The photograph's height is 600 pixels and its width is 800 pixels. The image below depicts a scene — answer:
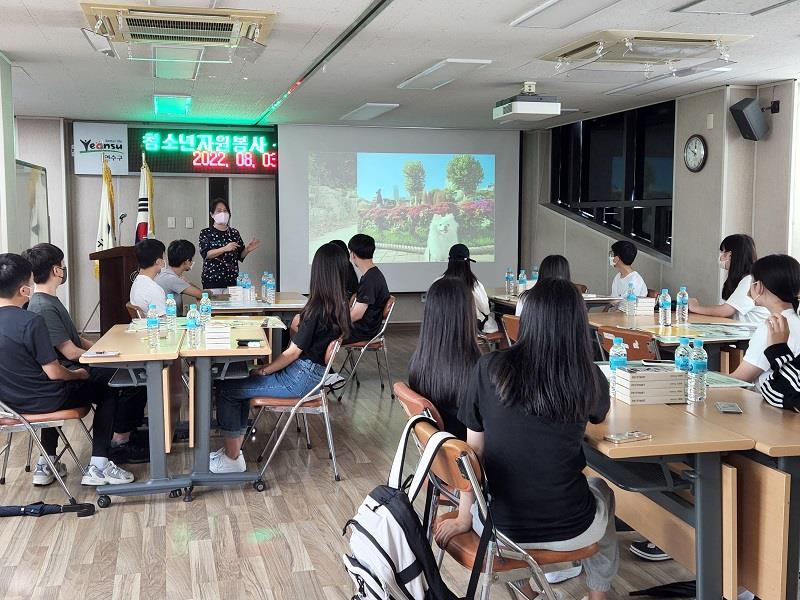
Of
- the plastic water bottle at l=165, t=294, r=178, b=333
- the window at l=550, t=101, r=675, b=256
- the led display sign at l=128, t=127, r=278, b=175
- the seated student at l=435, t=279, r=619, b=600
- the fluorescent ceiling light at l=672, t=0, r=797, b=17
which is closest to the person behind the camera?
the seated student at l=435, t=279, r=619, b=600

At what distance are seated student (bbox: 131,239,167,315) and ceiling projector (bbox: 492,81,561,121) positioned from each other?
334 centimetres

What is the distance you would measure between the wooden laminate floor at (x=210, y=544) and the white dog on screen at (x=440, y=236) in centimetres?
601

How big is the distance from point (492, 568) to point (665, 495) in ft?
2.53

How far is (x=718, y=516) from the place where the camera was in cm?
256

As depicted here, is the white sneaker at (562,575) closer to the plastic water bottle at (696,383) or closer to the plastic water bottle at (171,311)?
the plastic water bottle at (696,383)

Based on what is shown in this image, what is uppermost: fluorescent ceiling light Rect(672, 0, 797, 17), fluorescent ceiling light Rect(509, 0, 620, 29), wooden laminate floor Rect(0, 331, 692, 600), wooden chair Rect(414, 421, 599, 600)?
fluorescent ceiling light Rect(672, 0, 797, 17)

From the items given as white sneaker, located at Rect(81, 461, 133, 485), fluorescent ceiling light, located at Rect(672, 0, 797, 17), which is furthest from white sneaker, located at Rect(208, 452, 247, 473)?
fluorescent ceiling light, located at Rect(672, 0, 797, 17)

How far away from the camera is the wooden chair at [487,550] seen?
2283 mm

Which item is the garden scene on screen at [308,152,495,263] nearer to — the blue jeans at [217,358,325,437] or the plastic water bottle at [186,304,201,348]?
the plastic water bottle at [186,304,201,348]

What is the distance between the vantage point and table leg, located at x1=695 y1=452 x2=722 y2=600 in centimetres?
254

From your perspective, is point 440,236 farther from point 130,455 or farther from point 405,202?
A: point 130,455

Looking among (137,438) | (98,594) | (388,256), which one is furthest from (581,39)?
(388,256)

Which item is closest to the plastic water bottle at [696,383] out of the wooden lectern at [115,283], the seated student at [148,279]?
the seated student at [148,279]

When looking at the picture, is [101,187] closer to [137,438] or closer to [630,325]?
[137,438]
